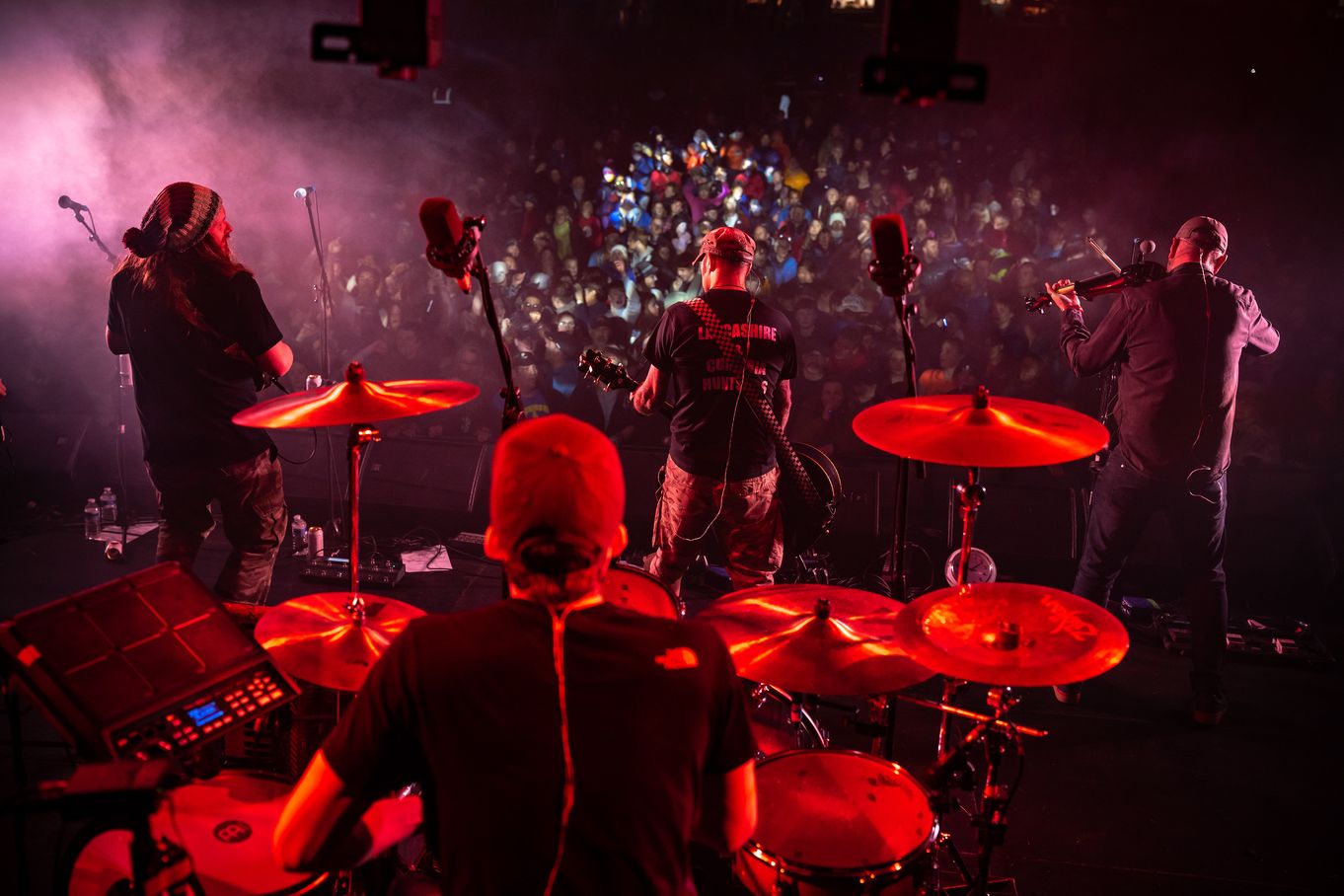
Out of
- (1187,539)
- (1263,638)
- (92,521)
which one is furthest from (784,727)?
(92,521)

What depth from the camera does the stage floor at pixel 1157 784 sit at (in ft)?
10.00

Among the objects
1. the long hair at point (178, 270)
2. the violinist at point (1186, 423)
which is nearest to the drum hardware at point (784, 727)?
the violinist at point (1186, 423)

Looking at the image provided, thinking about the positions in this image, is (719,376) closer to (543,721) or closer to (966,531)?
(966,531)

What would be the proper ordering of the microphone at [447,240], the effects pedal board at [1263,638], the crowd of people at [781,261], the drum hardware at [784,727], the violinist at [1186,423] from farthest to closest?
the crowd of people at [781,261] < the effects pedal board at [1263,638] < the violinist at [1186,423] < the drum hardware at [784,727] < the microphone at [447,240]

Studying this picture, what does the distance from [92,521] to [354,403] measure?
4693 mm

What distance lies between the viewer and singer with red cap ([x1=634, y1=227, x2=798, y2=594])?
3.74m

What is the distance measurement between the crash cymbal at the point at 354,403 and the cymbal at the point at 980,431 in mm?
1135

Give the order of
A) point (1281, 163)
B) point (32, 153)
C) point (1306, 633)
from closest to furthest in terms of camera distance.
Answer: point (1306, 633)
point (1281, 163)
point (32, 153)

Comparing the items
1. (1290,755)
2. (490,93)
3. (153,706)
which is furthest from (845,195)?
(153,706)

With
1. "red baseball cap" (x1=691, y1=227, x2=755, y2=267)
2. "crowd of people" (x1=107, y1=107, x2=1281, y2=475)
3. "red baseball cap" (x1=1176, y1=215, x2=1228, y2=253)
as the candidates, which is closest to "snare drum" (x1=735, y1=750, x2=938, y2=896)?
"red baseball cap" (x1=691, y1=227, x2=755, y2=267)

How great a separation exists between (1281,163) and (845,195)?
330 centimetres

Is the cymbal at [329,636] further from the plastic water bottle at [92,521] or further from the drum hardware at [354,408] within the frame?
the plastic water bottle at [92,521]

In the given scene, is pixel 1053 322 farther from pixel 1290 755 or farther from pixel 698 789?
pixel 698 789

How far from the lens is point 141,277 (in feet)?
12.6
